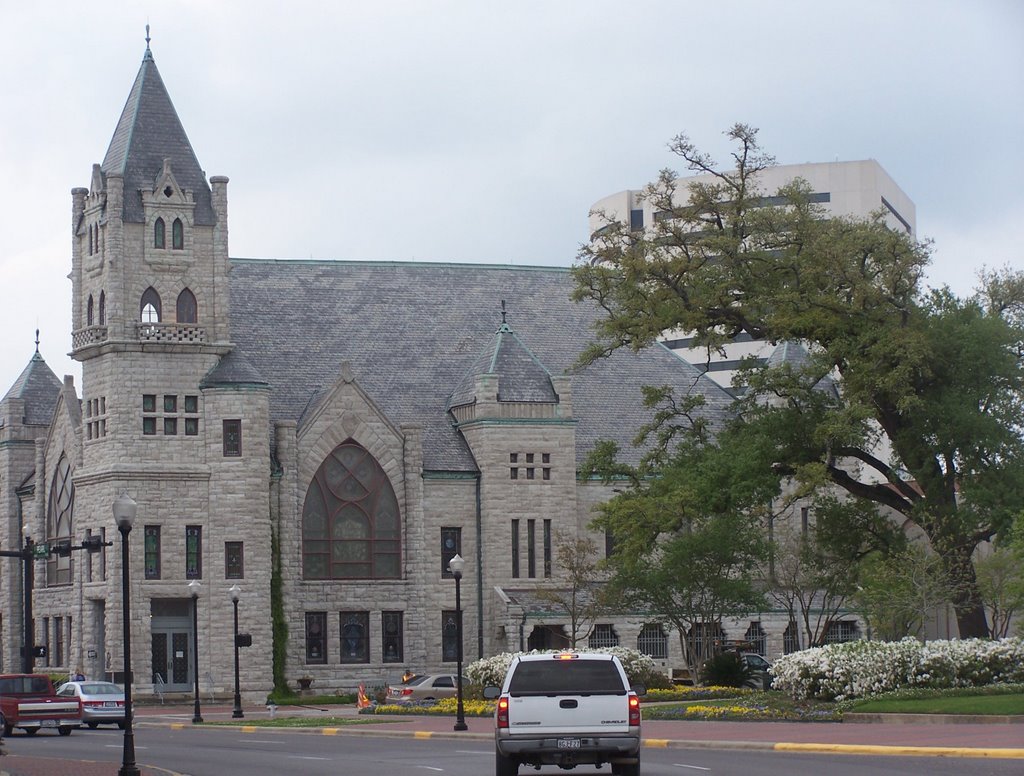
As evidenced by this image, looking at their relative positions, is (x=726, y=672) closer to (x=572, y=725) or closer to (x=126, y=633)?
(x=126, y=633)

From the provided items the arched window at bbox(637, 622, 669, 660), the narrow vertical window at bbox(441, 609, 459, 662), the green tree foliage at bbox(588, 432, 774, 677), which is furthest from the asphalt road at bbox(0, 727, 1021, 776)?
the arched window at bbox(637, 622, 669, 660)

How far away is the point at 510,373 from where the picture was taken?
69875 millimetres

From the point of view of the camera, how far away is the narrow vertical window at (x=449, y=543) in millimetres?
69500

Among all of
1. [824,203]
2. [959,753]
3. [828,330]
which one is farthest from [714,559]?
[824,203]

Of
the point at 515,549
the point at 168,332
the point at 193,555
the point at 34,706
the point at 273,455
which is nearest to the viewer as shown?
the point at 34,706

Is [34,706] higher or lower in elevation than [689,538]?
lower

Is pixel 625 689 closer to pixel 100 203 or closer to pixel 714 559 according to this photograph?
pixel 714 559

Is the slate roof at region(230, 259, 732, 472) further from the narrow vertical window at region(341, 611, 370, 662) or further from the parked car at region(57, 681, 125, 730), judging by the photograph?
the parked car at region(57, 681, 125, 730)

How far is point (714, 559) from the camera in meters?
57.5

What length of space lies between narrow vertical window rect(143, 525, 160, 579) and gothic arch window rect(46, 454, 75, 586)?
5.07m

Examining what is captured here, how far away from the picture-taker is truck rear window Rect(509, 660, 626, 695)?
25500 millimetres

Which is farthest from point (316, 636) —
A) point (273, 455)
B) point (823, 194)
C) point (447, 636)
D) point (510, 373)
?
point (823, 194)

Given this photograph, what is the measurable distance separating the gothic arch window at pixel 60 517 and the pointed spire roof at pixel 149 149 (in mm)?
10811

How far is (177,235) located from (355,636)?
1621cm
